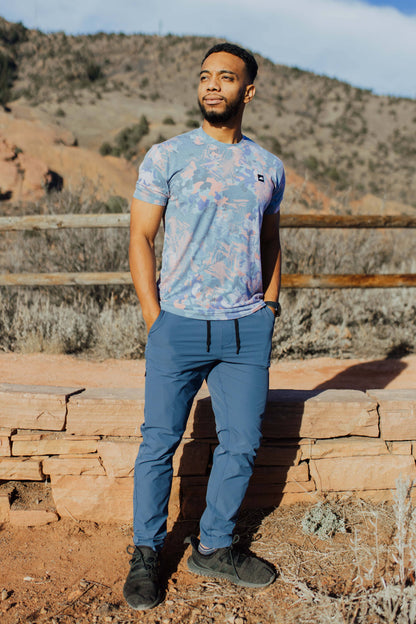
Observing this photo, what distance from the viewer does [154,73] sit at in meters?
38.8

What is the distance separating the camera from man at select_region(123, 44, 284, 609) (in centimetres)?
216

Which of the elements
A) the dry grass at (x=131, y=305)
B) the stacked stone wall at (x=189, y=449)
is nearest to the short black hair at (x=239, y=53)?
the stacked stone wall at (x=189, y=449)

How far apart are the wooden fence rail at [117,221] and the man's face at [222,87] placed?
2.58 m

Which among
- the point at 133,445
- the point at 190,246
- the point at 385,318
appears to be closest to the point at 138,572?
the point at 133,445

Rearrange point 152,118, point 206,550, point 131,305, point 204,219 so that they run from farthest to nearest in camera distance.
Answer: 1. point 152,118
2. point 131,305
3. point 206,550
4. point 204,219

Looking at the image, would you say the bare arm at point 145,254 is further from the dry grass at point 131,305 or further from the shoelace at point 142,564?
the dry grass at point 131,305

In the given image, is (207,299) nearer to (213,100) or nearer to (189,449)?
(213,100)

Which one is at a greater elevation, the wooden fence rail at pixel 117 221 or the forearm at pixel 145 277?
the wooden fence rail at pixel 117 221

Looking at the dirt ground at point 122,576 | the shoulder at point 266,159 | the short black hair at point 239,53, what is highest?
the short black hair at point 239,53

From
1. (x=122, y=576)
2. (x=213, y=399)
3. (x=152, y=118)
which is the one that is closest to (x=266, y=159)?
(x=213, y=399)

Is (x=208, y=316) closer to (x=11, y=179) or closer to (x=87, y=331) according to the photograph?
(x=87, y=331)

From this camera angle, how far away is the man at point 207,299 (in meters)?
2.16

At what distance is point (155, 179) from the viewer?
216cm

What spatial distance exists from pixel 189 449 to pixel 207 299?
1.00 m
